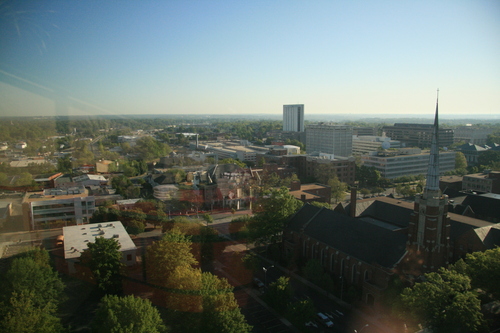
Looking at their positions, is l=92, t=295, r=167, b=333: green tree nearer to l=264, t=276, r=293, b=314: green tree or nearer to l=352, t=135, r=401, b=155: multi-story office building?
l=264, t=276, r=293, b=314: green tree

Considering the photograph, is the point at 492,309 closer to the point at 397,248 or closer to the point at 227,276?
the point at 397,248

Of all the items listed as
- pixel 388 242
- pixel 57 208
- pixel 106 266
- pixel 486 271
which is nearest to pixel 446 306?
pixel 486 271

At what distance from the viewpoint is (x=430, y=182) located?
9820mm

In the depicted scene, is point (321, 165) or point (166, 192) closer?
point (166, 192)

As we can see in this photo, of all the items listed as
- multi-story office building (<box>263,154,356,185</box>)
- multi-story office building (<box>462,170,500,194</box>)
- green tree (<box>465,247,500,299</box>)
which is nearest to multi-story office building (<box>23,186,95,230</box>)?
green tree (<box>465,247,500,299</box>)

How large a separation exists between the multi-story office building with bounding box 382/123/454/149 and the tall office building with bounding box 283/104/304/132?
591 inches

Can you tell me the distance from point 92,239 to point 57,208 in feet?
17.3

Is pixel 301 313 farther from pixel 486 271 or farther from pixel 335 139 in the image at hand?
pixel 335 139

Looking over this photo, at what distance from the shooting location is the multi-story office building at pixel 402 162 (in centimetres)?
2977

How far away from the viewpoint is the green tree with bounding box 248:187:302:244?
12758 millimetres

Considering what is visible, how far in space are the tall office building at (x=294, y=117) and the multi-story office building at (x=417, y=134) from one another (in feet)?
49.3

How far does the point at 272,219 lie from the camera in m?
12.9

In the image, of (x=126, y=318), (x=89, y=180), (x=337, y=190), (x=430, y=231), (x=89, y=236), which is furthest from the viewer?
(x=337, y=190)

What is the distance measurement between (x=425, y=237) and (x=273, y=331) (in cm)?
498
